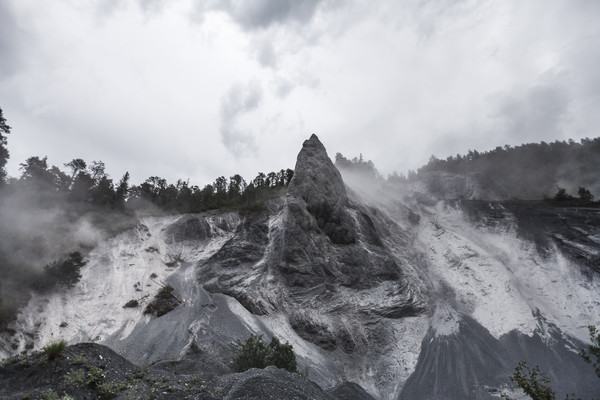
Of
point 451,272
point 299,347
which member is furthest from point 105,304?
point 451,272

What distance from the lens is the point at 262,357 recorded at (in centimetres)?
2612

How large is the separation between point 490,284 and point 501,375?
703 inches

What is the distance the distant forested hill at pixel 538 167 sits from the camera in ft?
272

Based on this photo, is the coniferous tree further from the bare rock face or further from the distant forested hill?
the distant forested hill

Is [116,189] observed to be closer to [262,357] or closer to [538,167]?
[262,357]

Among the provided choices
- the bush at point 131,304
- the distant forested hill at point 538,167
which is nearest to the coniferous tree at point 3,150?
the bush at point 131,304

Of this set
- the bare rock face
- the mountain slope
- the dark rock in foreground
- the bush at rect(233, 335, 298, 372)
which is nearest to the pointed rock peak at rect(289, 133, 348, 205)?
the bare rock face

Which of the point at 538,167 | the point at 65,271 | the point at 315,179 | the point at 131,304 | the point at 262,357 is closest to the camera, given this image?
the point at 262,357

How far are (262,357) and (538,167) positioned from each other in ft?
307

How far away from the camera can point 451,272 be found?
55.1m

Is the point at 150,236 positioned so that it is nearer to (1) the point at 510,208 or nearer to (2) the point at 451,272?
(2) the point at 451,272

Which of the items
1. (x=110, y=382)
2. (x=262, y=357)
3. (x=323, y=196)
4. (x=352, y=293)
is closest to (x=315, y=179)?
(x=323, y=196)

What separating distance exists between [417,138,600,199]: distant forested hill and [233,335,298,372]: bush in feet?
248

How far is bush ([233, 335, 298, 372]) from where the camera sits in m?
25.6
